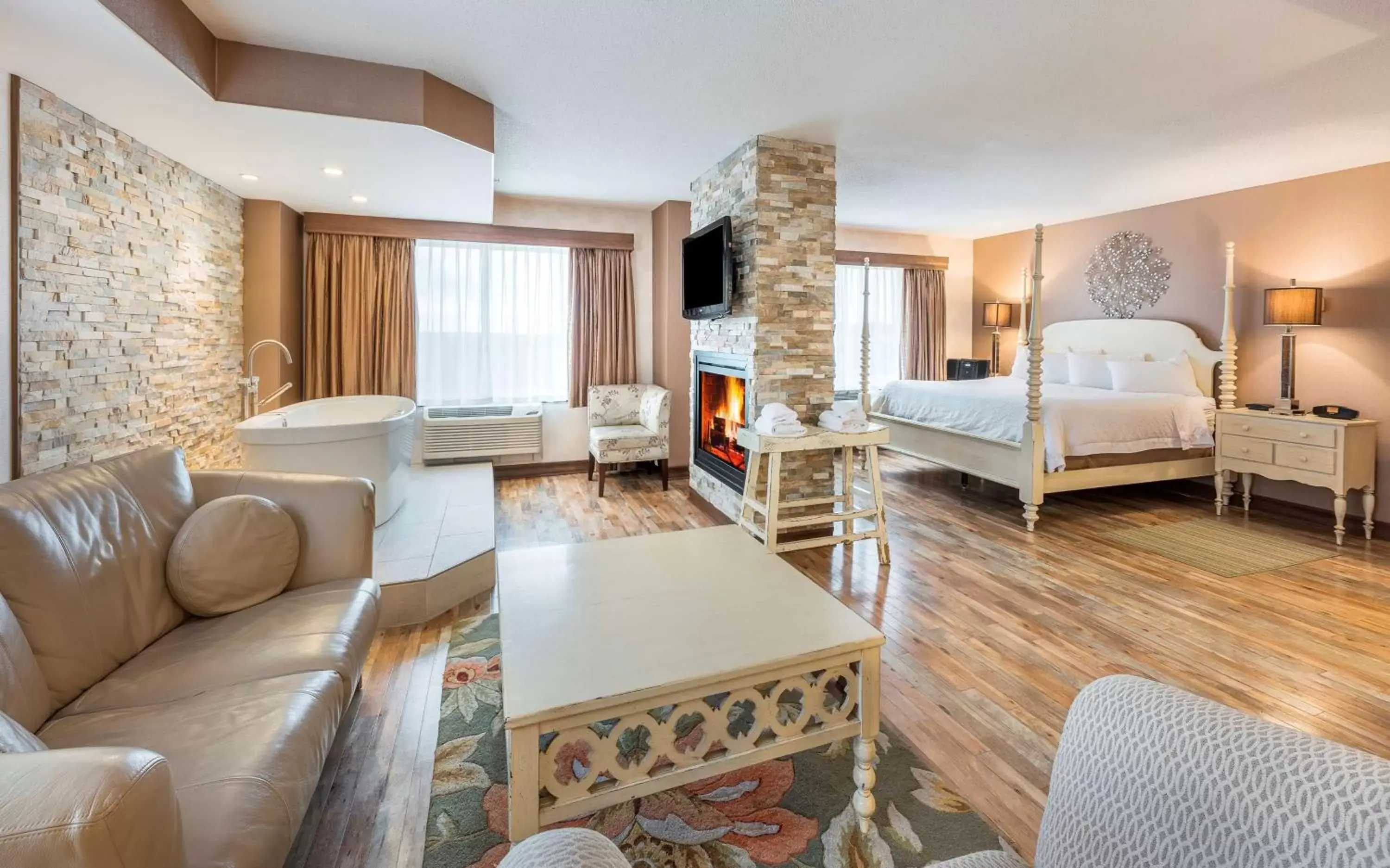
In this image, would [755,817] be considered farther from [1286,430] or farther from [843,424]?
[1286,430]

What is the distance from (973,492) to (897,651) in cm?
308

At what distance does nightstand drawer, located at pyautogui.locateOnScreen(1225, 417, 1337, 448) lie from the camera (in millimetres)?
3914

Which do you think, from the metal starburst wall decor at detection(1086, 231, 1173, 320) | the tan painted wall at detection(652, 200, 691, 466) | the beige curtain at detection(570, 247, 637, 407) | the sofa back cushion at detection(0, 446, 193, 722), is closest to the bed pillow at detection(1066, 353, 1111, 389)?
the metal starburst wall decor at detection(1086, 231, 1173, 320)

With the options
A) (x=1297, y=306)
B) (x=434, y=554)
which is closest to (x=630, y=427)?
(x=434, y=554)

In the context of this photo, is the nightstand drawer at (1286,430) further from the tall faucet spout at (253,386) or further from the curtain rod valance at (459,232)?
the tall faucet spout at (253,386)

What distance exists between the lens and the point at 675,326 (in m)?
5.54

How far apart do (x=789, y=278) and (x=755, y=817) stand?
300 centimetres

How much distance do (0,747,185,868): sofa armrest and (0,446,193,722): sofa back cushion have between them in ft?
2.61

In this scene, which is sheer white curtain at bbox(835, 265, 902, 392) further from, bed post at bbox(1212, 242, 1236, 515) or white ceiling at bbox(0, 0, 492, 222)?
white ceiling at bbox(0, 0, 492, 222)

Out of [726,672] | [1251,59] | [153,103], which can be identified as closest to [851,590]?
[726,672]

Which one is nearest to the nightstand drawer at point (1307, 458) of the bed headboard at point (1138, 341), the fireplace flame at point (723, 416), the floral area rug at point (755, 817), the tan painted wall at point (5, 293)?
the bed headboard at point (1138, 341)

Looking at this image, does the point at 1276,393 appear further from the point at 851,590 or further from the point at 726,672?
the point at 726,672

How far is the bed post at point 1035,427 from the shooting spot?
13.3 ft

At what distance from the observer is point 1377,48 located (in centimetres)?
259
